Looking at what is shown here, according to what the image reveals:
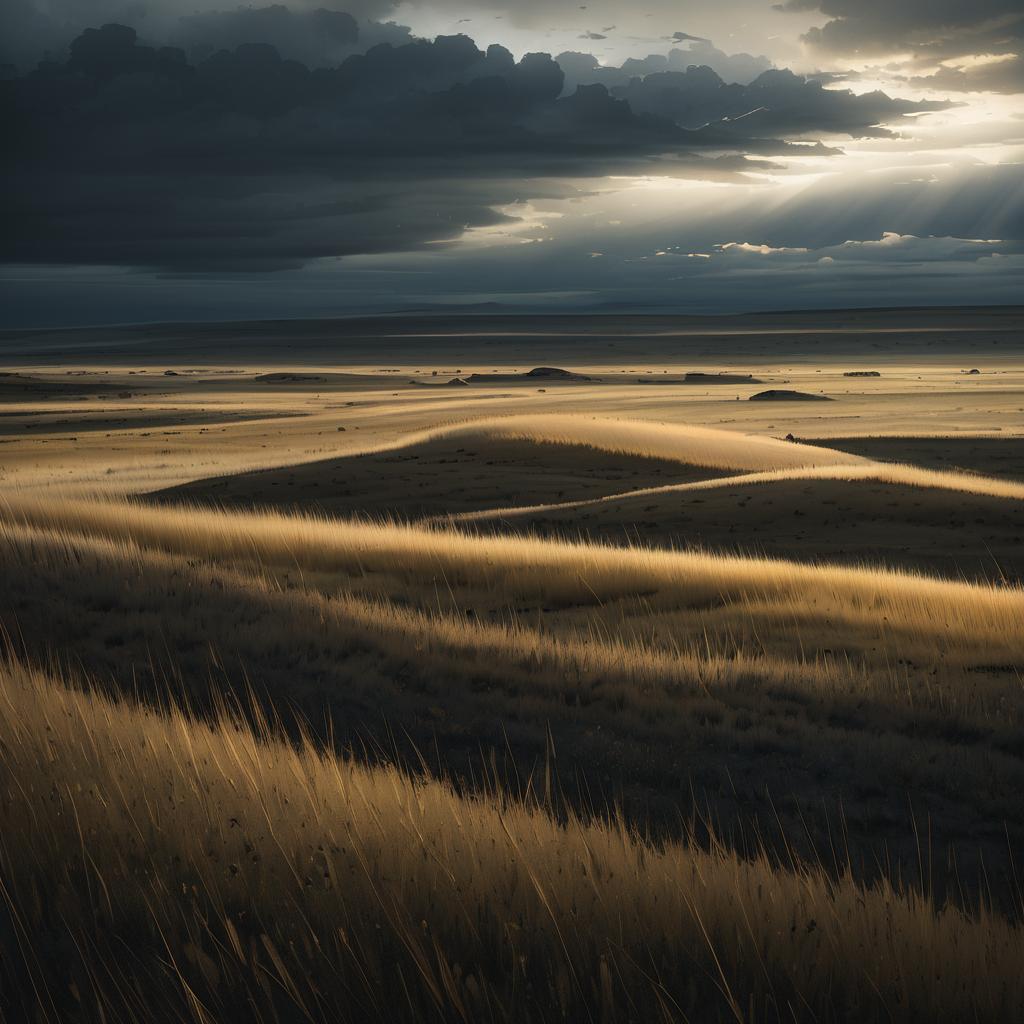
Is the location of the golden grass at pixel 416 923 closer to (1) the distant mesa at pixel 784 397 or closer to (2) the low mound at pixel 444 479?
(2) the low mound at pixel 444 479

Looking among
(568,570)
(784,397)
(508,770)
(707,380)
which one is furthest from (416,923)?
(707,380)

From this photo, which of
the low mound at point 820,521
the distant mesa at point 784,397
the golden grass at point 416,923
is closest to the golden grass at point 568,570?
the low mound at point 820,521

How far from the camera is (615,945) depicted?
11.1ft

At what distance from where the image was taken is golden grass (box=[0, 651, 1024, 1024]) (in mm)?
3141

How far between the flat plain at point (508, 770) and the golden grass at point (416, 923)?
0.02m

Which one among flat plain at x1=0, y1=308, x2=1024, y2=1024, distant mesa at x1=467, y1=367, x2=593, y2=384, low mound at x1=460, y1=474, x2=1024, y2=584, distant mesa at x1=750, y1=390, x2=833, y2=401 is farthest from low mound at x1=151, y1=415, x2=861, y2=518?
distant mesa at x1=467, y1=367, x2=593, y2=384

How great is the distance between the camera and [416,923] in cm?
351

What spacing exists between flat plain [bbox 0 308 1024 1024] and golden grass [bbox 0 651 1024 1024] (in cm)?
2

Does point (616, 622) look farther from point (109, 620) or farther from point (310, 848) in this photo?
point (310, 848)

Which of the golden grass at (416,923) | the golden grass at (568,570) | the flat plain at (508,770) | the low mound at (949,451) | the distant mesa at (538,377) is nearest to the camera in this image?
the golden grass at (416,923)

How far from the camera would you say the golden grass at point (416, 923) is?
10.3 feet

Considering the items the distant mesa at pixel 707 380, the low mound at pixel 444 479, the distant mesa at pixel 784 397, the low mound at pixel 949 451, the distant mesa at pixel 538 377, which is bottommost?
the low mound at pixel 949 451

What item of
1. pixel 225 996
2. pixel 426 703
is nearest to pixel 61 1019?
pixel 225 996

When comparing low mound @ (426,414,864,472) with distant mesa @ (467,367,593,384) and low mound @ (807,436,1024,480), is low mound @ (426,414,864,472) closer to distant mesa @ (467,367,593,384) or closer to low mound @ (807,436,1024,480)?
low mound @ (807,436,1024,480)
